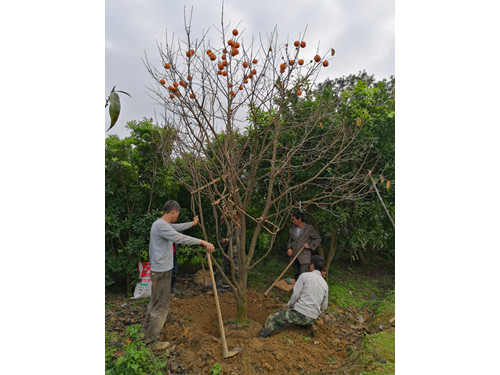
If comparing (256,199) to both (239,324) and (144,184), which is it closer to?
(144,184)

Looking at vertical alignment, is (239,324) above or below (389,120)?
below

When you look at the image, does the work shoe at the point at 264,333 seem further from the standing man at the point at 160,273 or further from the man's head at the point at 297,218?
the man's head at the point at 297,218

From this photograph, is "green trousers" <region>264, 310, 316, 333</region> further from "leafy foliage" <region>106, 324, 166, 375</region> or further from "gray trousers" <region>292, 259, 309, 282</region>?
"gray trousers" <region>292, 259, 309, 282</region>

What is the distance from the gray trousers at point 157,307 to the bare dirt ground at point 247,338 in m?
0.20

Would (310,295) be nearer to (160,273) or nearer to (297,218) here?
(297,218)

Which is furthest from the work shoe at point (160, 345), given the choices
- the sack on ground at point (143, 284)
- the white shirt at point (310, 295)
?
the sack on ground at point (143, 284)

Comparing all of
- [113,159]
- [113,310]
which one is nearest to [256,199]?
[113,159]

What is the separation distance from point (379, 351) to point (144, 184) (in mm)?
4523

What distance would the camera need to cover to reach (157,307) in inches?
142

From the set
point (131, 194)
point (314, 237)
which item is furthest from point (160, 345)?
point (314, 237)

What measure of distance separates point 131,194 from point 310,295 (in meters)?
3.48

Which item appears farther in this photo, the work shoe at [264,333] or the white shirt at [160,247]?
the work shoe at [264,333]

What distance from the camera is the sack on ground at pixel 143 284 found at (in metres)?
5.11

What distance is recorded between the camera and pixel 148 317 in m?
3.71
